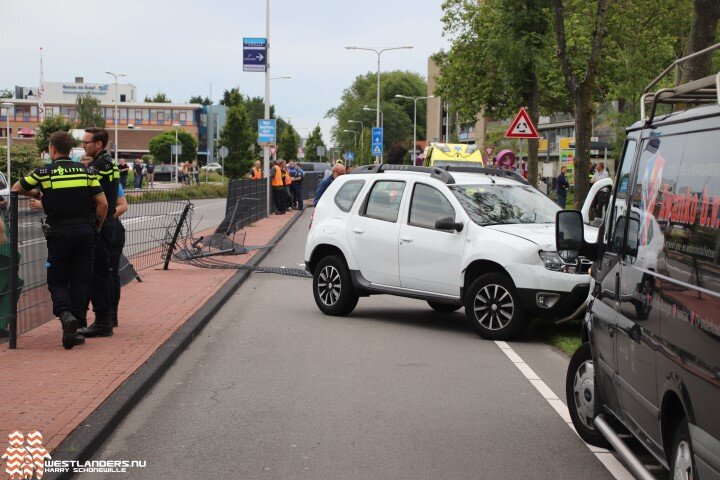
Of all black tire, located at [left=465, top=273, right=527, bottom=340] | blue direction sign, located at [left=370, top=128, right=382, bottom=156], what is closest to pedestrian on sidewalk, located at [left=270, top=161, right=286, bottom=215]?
blue direction sign, located at [left=370, top=128, right=382, bottom=156]

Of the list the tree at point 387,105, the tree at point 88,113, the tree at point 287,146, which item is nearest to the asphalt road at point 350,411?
the tree at point 287,146

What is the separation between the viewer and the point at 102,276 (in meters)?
10.5

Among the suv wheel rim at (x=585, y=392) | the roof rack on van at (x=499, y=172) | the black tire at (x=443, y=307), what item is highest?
the roof rack on van at (x=499, y=172)

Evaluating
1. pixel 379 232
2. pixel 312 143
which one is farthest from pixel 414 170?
pixel 312 143

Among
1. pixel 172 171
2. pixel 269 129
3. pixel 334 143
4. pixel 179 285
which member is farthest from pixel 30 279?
pixel 334 143

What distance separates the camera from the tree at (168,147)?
4907 inches

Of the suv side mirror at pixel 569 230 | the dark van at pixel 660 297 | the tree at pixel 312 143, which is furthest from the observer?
the tree at pixel 312 143

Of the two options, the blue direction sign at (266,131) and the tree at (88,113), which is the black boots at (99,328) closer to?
the blue direction sign at (266,131)

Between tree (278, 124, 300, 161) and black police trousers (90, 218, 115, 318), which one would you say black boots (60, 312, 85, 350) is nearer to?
black police trousers (90, 218, 115, 318)

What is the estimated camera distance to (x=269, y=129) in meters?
39.8

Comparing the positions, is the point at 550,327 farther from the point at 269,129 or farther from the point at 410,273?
the point at 269,129

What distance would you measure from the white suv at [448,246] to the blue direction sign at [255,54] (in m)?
24.4

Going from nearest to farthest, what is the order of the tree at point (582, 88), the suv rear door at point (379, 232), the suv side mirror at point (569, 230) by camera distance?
the suv side mirror at point (569, 230)
the suv rear door at point (379, 232)
the tree at point (582, 88)

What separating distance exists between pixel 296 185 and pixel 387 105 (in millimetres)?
102578
